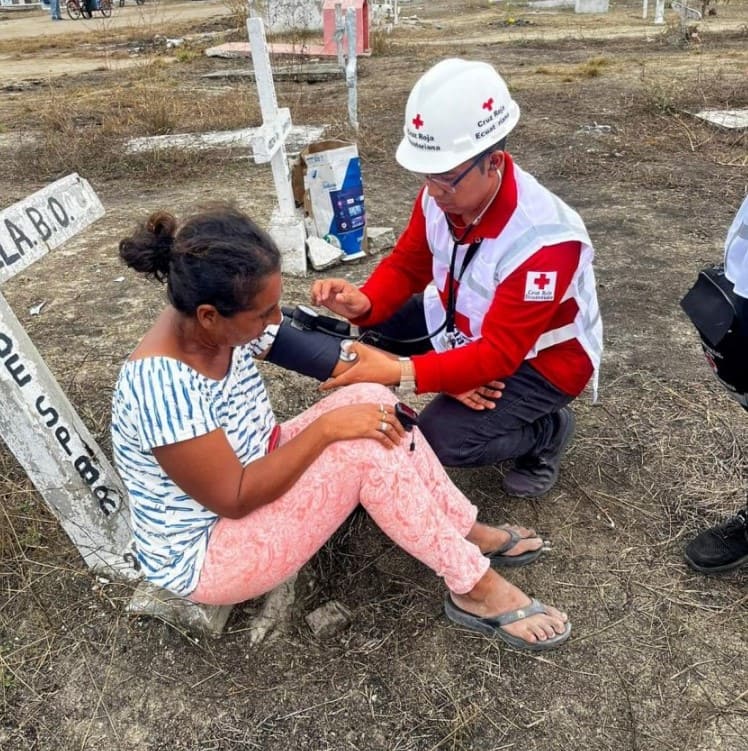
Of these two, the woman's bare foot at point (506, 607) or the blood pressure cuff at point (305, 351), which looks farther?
the blood pressure cuff at point (305, 351)

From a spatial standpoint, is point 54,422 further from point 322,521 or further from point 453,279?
point 453,279

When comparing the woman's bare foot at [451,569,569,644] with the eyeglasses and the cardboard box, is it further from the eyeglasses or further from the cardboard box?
the cardboard box

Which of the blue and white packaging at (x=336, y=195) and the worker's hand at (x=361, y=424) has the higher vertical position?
the worker's hand at (x=361, y=424)

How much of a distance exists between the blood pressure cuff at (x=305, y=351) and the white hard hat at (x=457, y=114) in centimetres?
60

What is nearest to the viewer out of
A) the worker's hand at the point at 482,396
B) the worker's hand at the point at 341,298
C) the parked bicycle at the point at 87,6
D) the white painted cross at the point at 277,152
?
the worker's hand at the point at 482,396

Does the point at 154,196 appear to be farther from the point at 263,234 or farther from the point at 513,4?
the point at 513,4

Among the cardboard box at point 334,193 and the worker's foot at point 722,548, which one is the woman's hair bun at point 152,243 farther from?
the cardboard box at point 334,193

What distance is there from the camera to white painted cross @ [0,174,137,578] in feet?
5.57

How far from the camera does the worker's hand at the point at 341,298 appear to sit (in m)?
2.30

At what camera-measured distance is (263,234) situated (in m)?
1.51

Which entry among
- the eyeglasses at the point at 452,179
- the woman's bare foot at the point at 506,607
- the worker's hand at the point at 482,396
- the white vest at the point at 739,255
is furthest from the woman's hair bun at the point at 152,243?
the white vest at the point at 739,255

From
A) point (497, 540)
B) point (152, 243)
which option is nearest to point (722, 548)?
point (497, 540)

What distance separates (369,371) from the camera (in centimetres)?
202

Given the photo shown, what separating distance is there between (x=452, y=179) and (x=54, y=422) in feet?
4.20
